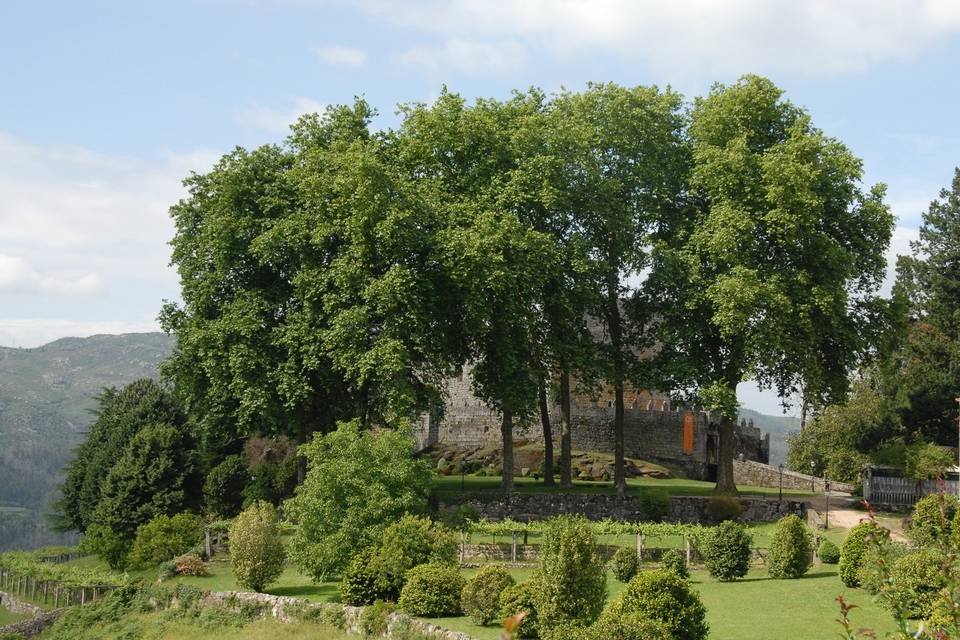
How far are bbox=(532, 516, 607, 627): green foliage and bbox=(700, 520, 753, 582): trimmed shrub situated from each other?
805 centimetres

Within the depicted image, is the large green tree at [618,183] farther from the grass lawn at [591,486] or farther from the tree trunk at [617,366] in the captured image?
the grass lawn at [591,486]

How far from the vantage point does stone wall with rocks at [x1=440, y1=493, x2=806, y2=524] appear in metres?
40.5

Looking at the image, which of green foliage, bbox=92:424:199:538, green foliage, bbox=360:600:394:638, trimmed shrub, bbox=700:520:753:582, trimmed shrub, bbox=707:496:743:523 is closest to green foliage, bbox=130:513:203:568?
green foliage, bbox=92:424:199:538

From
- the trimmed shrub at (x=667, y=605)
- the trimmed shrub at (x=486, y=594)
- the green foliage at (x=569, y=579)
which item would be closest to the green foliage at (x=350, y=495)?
the trimmed shrub at (x=486, y=594)

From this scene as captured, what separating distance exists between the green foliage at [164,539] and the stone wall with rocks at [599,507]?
9.80 m

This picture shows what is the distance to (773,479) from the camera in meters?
56.1

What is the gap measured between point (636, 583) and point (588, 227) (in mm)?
23915

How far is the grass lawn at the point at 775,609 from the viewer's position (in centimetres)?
2212

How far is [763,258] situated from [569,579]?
23113 mm

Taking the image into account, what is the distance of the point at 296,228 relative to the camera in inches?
1559

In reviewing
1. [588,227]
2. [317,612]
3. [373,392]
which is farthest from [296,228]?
[317,612]

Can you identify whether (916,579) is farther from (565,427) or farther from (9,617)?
(9,617)

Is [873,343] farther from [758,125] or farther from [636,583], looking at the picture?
[636,583]

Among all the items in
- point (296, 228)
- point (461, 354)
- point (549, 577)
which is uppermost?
point (296, 228)
